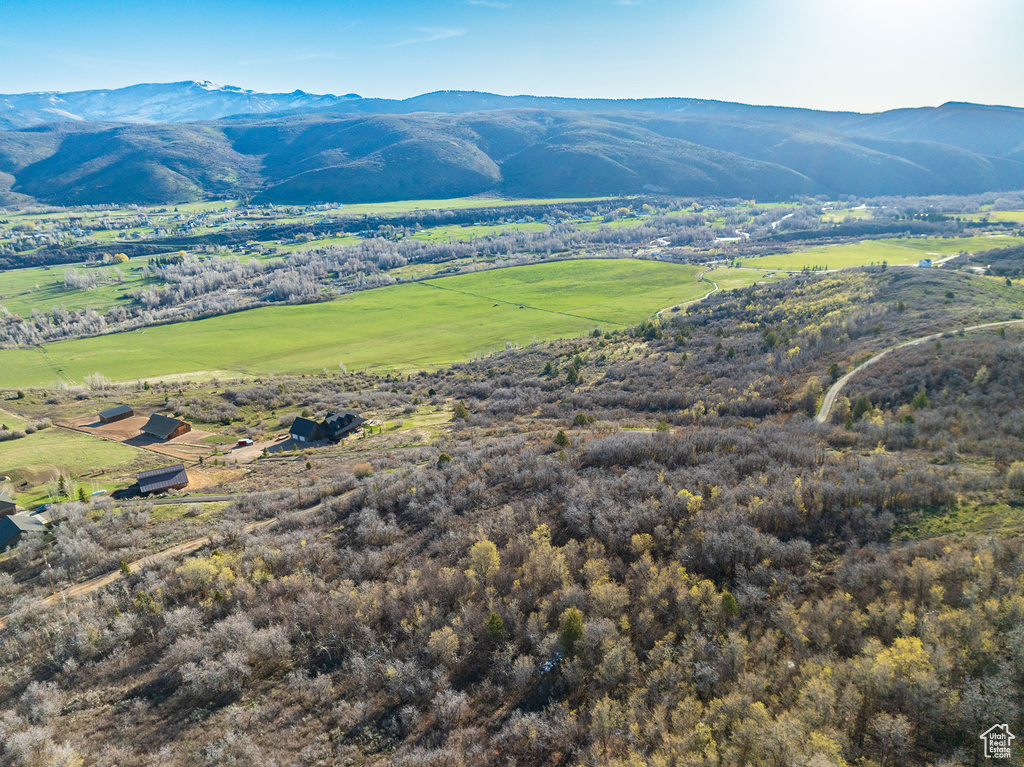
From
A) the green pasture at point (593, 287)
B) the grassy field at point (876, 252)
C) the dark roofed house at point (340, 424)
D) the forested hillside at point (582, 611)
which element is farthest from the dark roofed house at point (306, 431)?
the grassy field at point (876, 252)

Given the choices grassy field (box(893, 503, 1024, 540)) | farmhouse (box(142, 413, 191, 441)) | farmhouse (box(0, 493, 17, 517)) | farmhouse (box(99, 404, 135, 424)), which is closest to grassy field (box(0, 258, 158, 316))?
farmhouse (box(99, 404, 135, 424))

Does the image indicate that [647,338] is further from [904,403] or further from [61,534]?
[61,534]

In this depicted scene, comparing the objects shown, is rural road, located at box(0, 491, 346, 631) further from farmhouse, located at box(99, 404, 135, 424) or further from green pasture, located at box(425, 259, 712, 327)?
green pasture, located at box(425, 259, 712, 327)

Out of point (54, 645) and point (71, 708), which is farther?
point (54, 645)

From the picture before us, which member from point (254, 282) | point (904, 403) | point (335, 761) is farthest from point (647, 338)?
point (254, 282)

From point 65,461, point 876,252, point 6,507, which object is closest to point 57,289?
point 65,461
